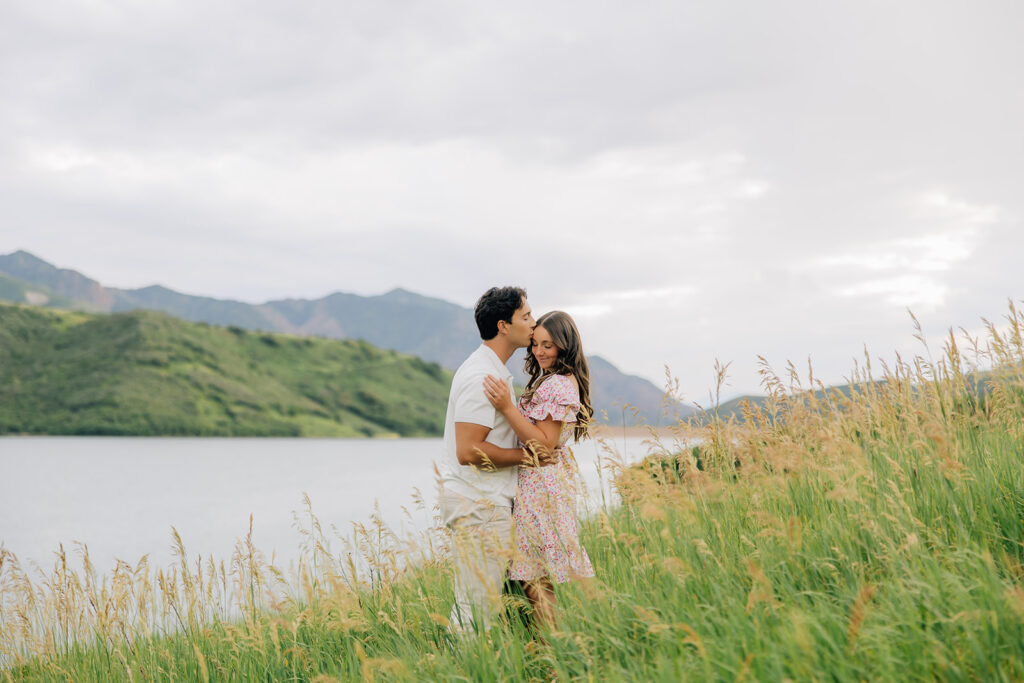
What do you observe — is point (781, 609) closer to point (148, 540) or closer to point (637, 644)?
point (637, 644)

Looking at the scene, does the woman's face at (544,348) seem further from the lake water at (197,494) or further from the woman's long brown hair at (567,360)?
the lake water at (197,494)

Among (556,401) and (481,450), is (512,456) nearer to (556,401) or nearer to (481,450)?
(481,450)

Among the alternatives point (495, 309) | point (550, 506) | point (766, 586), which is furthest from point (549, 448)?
point (766, 586)

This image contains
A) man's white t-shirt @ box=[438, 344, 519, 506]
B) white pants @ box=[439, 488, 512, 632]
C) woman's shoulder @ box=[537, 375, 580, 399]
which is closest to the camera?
white pants @ box=[439, 488, 512, 632]

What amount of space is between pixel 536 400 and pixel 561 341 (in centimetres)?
47

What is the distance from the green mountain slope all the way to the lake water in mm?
25748

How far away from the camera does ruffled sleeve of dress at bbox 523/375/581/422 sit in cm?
473

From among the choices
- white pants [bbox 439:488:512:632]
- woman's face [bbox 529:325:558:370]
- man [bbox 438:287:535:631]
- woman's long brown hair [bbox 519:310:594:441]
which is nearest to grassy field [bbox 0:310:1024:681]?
white pants [bbox 439:488:512:632]

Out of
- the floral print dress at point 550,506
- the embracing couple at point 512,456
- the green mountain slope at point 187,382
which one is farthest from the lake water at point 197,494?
the green mountain slope at point 187,382

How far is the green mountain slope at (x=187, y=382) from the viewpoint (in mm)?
144750

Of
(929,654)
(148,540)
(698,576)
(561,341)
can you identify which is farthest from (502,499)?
(148,540)

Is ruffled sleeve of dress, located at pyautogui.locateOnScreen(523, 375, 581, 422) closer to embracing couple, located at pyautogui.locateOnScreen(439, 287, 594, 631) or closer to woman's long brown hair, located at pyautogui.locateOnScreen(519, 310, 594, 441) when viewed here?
embracing couple, located at pyautogui.locateOnScreen(439, 287, 594, 631)

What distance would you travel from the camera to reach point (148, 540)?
112ft

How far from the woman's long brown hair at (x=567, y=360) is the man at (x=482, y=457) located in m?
0.17
